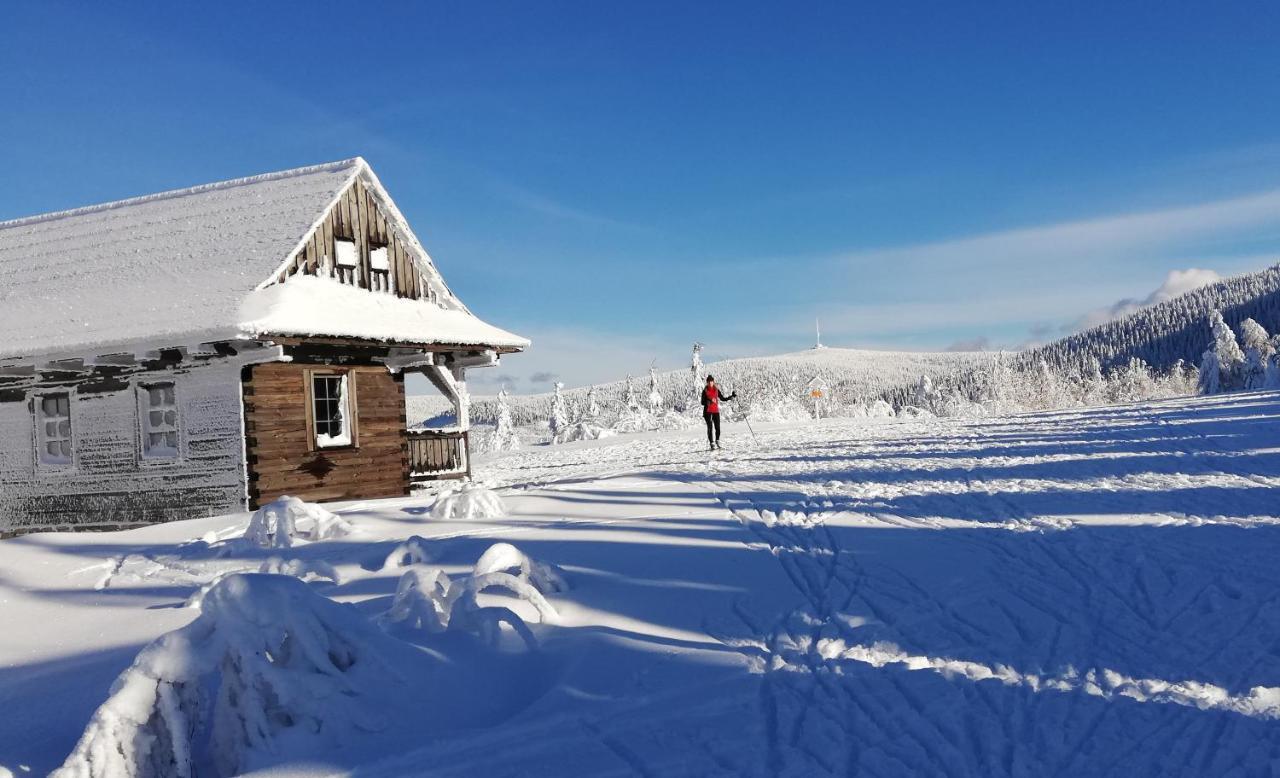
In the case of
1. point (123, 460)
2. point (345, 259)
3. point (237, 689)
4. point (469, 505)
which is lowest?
point (237, 689)

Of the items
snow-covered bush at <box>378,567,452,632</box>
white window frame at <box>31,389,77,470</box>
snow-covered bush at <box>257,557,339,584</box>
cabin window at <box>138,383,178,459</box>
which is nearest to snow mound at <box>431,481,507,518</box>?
snow-covered bush at <box>257,557,339,584</box>

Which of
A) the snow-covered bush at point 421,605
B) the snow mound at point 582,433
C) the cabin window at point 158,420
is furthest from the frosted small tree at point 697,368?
the snow-covered bush at point 421,605

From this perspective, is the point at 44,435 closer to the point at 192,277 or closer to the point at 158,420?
the point at 158,420

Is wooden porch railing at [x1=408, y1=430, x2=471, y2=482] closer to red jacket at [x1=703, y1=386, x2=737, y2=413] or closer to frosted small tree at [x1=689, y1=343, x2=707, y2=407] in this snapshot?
red jacket at [x1=703, y1=386, x2=737, y2=413]

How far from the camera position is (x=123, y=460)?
47.8 ft

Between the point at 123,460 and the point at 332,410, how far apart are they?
12.1 ft

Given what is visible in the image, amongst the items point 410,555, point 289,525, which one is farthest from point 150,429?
point 410,555

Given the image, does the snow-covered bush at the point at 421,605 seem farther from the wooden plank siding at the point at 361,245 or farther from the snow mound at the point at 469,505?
the wooden plank siding at the point at 361,245

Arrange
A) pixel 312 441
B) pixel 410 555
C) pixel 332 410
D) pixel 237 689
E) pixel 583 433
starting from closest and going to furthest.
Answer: pixel 237 689, pixel 410 555, pixel 312 441, pixel 332 410, pixel 583 433

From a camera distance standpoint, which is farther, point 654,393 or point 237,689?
point 654,393

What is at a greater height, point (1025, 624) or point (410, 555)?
point (410, 555)

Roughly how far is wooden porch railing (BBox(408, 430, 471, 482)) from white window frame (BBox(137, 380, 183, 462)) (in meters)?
4.42

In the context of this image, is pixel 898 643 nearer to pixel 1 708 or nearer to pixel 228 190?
pixel 1 708

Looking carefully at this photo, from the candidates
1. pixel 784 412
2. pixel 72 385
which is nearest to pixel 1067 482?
pixel 72 385
